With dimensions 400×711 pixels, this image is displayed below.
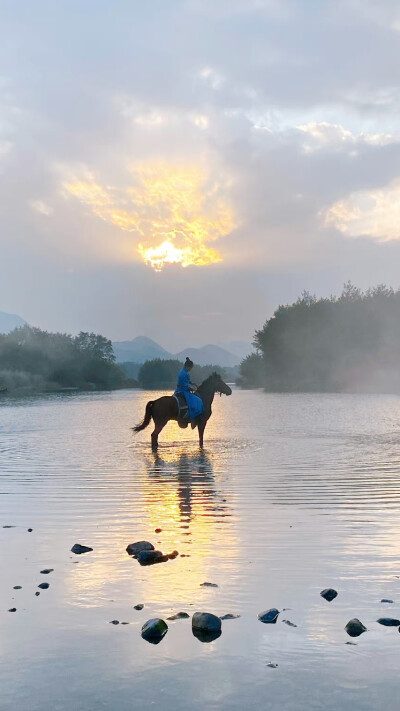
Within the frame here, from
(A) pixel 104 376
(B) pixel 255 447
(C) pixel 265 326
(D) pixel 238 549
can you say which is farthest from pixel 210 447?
(A) pixel 104 376

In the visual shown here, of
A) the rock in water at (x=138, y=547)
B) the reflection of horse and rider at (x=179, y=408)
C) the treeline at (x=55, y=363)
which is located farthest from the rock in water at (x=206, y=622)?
the treeline at (x=55, y=363)

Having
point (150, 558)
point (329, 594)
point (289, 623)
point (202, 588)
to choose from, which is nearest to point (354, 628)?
point (289, 623)

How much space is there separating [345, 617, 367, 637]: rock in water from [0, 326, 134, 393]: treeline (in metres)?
86.1

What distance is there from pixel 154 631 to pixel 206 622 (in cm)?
36

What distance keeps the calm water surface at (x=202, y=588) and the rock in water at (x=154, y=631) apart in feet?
0.20

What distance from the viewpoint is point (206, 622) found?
5.22 meters

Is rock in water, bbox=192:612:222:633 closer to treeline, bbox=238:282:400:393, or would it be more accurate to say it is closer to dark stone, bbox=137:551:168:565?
dark stone, bbox=137:551:168:565

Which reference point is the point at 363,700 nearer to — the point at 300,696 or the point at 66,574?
the point at 300,696

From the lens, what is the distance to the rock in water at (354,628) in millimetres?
5098

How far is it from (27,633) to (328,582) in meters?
2.44

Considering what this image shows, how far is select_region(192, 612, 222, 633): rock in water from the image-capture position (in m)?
5.20

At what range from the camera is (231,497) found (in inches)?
438

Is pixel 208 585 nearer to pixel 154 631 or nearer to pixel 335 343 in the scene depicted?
pixel 154 631

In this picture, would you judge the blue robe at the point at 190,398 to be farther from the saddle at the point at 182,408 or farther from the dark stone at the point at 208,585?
the dark stone at the point at 208,585
